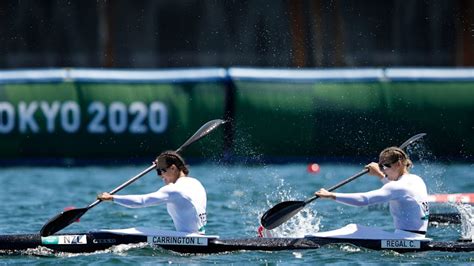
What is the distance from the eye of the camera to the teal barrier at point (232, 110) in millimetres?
22547

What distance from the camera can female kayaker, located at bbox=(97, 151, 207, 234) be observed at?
14430 millimetres

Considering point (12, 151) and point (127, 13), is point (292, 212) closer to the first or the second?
point (12, 151)

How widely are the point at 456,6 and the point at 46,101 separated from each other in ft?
28.5

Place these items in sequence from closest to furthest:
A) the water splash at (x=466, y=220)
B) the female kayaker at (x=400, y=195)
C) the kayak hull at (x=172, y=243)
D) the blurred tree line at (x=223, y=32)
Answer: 1. the female kayaker at (x=400, y=195)
2. the kayak hull at (x=172, y=243)
3. the water splash at (x=466, y=220)
4. the blurred tree line at (x=223, y=32)

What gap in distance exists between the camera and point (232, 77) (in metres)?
22.9

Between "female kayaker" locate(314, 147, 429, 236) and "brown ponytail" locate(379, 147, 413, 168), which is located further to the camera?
"brown ponytail" locate(379, 147, 413, 168)

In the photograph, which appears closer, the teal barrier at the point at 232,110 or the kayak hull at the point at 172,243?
the kayak hull at the point at 172,243

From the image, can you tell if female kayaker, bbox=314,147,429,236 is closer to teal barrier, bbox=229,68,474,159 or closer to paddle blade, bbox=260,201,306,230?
paddle blade, bbox=260,201,306,230

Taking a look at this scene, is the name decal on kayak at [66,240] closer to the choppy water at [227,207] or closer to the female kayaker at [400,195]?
the choppy water at [227,207]

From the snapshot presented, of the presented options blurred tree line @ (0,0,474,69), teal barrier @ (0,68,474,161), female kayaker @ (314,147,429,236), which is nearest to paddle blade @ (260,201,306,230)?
female kayaker @ (314,147,429,236)

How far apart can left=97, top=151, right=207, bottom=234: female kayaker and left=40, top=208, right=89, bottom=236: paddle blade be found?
Answer: 1.90ft

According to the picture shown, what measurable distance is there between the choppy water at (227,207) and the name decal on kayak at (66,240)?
5.1 inches

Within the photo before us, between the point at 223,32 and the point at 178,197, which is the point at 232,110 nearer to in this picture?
the point at 223,32

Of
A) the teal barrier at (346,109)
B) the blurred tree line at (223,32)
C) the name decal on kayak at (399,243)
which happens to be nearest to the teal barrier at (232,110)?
the teal barrier at (346,109)
